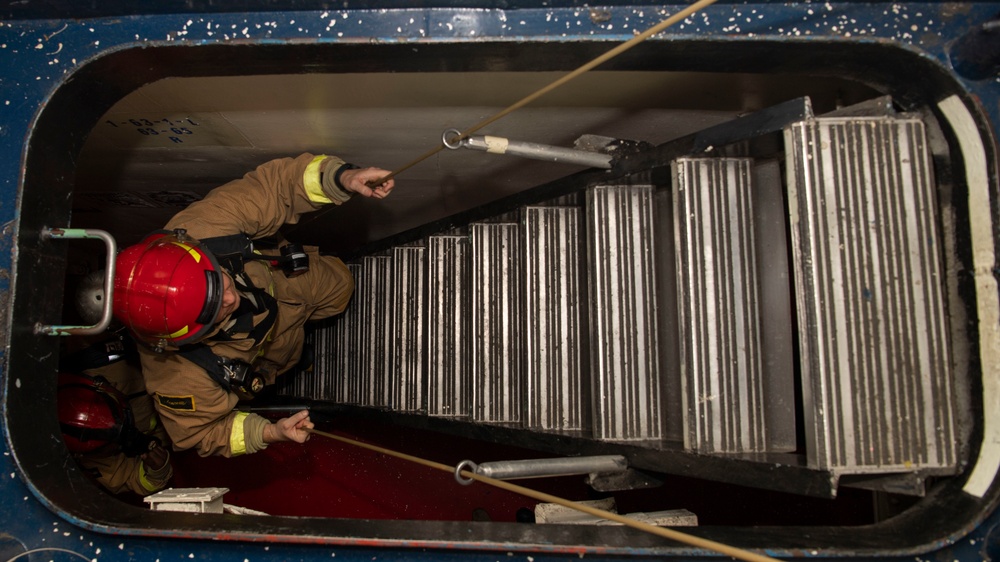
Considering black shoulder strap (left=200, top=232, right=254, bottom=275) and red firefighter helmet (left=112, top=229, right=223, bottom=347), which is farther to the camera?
black shoulder strap (left=200, top=232, right=254, bottom=275)

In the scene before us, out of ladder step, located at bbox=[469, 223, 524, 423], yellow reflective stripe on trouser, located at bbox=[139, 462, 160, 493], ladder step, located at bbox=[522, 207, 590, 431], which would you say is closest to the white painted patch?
ladder step, located at bbox=[522, 207, 590, 431]

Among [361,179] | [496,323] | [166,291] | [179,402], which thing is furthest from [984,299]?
[179,402]

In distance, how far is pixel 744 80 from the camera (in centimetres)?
256

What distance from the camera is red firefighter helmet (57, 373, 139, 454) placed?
3.12m

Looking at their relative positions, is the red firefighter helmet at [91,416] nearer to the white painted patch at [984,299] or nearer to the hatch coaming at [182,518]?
the hatch coaming at [182,518]

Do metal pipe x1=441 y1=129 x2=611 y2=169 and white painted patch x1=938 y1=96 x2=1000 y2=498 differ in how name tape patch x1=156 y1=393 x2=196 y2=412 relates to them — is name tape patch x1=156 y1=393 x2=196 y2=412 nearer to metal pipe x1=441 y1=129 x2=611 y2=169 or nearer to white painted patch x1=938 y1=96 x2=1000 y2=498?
metal pipe x1=441 y1=129 x2=611 y2=169

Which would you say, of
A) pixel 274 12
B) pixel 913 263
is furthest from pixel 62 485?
pixel 913 263

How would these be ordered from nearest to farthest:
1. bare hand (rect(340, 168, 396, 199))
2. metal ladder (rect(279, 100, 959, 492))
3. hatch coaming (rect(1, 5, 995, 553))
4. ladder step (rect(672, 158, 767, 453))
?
1. hatch coaming (rect(1, 5, 995, 553))
2. metal ladder (rect(279, 100, 959, 492))
3. ladder step (rect(672, 158, 767, 453))
4. bare hand (rect(340, 168, 396, 199))

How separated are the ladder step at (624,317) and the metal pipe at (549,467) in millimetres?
172

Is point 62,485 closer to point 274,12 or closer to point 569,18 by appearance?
point 274,12

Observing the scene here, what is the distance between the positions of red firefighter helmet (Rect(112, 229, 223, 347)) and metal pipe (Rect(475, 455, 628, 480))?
152 centimetres

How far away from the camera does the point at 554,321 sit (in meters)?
3.07

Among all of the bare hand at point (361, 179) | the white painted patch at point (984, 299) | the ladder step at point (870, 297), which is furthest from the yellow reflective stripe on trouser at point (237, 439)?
the white painted patch at point (984, 299)

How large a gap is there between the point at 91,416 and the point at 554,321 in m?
2.62
